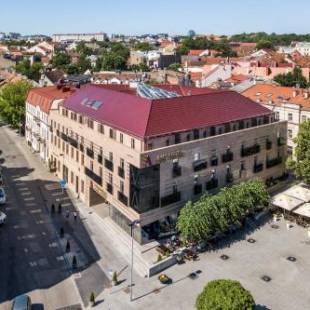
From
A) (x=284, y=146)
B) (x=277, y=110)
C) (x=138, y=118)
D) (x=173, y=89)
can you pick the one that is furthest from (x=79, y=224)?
(x=277, y=110)

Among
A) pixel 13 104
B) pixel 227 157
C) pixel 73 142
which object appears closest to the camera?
pixel 227 157

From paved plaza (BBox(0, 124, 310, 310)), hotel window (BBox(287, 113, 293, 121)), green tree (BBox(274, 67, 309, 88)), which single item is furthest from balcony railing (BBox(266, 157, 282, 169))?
green tree (BBox(274, 67, 309, 88))

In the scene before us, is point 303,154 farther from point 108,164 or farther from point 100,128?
point 100,128

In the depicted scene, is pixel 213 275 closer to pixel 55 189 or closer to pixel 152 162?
pixel 152 162

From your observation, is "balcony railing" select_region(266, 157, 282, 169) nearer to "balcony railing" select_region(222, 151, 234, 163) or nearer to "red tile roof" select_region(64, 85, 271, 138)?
"red tile roof" select_region(64, 85, 271, 138)

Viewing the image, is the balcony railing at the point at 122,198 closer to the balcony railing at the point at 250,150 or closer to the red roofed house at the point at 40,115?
the balcony railing at the point at 250,150

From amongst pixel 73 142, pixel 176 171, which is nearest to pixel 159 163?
pixel 176 171

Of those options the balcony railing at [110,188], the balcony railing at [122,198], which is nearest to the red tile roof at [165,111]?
the balcony railing at [110,188]
